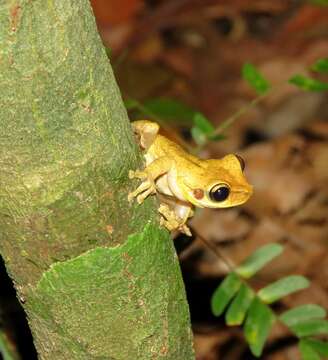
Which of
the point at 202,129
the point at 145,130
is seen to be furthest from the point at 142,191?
the point at 202,129

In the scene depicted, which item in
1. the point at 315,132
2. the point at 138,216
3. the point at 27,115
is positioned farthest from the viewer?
the point at 315,132

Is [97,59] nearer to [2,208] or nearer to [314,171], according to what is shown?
[2,208]

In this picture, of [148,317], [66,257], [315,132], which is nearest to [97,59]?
[66,257]

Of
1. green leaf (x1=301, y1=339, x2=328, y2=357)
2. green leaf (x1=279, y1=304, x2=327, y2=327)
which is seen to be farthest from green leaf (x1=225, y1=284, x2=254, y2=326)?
green leaf (x1=301, y1=339, x2=328, y2=357)

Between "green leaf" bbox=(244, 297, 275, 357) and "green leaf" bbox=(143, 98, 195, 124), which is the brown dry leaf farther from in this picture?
"green leaf" bbox=(244, 297, 275, 357)

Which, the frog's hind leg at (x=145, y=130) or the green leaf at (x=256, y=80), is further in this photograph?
the green leaf at (x=256, y=80)

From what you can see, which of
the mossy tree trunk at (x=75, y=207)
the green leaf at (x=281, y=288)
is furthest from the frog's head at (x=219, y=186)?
the green leaf at (x=281, y=288)

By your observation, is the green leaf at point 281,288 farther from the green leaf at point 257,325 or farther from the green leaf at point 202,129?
the green leaf at point 202,129
